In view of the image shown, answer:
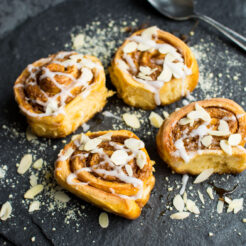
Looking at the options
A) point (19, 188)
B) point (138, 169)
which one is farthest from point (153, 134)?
point (19, 188)

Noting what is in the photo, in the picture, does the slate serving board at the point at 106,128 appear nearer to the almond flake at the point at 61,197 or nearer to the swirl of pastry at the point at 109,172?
the almond flake at the point at 61,197

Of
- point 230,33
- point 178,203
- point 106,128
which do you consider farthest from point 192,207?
point 230,33

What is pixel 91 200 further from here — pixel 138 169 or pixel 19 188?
pixel 19 188

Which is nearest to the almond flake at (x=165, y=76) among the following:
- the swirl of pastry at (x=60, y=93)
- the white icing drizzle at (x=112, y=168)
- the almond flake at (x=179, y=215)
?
the swirl of pastry at (x=60, y=93)

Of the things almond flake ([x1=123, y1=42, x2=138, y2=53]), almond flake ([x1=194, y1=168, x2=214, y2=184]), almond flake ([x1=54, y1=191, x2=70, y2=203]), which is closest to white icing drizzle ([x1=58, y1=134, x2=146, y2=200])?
almond flake ([x1=54, y1=191, x2=70, y2=203])

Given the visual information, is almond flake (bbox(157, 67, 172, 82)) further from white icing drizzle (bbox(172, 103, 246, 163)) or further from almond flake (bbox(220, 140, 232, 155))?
almond flake (bbox(220, 140, 232, 155))
